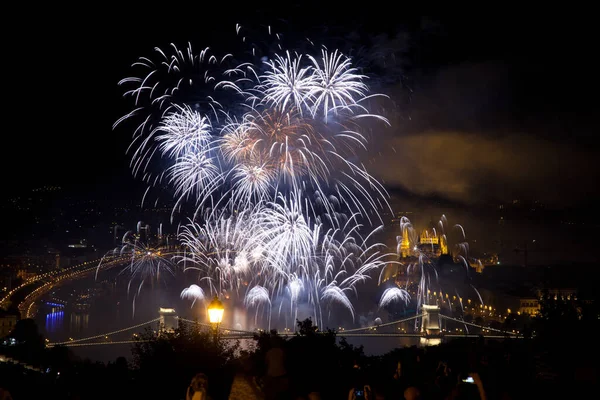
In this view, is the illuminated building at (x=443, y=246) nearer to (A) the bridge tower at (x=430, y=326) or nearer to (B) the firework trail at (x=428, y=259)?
(B) the firework trail at (x=428, y=259)

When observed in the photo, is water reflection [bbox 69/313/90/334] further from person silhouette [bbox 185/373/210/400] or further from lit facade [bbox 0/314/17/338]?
person silhouette [bbox 185/373/210/400]

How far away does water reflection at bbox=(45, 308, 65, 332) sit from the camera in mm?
61894

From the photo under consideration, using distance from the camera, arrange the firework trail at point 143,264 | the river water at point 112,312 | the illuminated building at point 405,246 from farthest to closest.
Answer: the illuminated building at point 405,246 < the firework trail at point 143,264 < the river water at point 112,312

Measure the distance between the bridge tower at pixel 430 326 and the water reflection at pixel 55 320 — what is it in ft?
131

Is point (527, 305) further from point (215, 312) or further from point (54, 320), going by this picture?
point (215, 312)

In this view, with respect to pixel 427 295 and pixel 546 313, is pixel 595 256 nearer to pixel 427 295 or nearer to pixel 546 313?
pixel 427 295

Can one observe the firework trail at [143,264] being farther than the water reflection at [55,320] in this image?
Yes

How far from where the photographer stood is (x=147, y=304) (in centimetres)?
7831

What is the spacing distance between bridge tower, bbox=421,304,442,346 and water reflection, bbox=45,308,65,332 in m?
39.8

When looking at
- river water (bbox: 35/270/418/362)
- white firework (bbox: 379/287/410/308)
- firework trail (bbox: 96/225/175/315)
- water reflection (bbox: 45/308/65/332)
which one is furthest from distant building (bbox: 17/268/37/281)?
white firework (bbox: 379/287/410/308)

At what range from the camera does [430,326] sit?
5731 centimetres

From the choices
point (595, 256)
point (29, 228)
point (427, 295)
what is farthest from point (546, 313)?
point (29, 228)

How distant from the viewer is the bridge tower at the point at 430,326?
55.2 meters

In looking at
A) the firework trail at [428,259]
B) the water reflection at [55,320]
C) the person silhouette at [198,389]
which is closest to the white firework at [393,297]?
the firework trail at [428,259]
